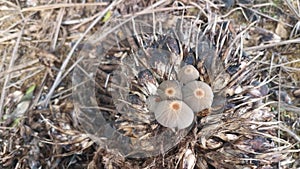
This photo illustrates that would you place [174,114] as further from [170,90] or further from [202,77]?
[202,77]

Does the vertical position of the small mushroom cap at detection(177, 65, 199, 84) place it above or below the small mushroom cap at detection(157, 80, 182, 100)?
above

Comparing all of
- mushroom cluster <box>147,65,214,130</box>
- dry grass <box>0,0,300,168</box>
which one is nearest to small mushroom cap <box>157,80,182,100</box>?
mushroom cluster <box>147,65,214,130</box>

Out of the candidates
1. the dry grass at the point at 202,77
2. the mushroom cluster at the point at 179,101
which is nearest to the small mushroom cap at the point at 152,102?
the mushroom cluster at the point at 179,101

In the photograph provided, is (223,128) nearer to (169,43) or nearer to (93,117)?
(169,43)

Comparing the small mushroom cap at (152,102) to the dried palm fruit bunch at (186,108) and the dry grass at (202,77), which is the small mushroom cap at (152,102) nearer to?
the dried palm fruit bunch at (186,108)

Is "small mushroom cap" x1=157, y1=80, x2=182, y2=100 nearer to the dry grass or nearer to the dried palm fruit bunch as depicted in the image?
the dried palm fruit bunch

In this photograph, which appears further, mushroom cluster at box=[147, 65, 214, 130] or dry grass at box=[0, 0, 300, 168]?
dry grass at box=[0, 0, 300, 168]

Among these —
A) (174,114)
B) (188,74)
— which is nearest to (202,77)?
(188,74)
